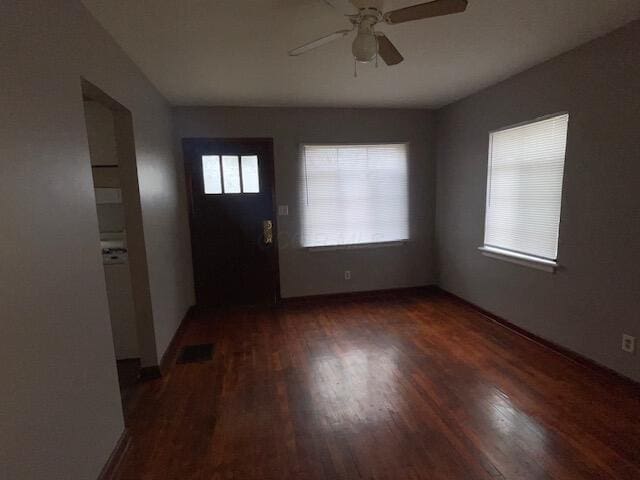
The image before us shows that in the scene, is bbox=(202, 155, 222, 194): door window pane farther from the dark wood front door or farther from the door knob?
the door knob

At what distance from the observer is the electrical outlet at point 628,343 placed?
90.3 inches

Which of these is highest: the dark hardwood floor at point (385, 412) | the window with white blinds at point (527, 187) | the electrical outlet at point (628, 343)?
the window with white blinds at point (527, 187)

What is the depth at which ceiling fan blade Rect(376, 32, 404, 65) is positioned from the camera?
1.89 meters

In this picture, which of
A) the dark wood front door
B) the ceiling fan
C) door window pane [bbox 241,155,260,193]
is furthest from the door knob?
the ceiling fan

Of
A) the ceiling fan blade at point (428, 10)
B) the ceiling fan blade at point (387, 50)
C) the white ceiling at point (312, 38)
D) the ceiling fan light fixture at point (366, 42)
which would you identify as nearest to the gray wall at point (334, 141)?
the white ceiling at point (312, 38)

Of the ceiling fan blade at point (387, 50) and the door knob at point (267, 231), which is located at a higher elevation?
the ceiling fan blade at point (387, 50)

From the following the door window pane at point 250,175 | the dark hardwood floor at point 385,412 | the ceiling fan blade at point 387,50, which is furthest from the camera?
the door window pane at point 250,175

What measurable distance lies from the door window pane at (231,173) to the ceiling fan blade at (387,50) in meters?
2.45

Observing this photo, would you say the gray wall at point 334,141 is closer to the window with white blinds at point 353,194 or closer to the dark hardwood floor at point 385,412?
the window with white blinds at point 353,194

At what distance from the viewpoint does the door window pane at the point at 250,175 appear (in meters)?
4.06

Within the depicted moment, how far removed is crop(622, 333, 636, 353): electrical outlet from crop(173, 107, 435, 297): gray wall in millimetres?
2469

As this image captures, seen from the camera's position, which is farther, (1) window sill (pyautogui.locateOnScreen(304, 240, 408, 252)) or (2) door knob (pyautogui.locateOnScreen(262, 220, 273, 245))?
(1) window sill (pyautogui.locateOnScreen(304, 240, 408, 252))

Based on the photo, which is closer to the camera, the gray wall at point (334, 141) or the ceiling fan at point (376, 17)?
the ceiling fan at point (376, 17)

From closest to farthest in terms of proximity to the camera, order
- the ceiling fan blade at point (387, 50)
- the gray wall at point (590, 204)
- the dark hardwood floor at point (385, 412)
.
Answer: the dark hardwood floor at point (385, 412) → the ceiling fan blade at point (387, 50) → the gray wall at point (590, 204)
